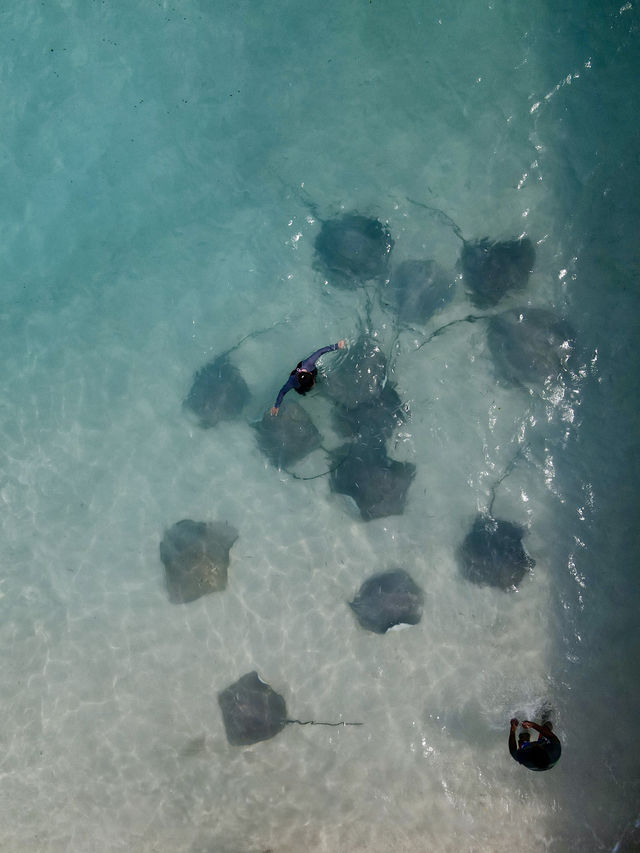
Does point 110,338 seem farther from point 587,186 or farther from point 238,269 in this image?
point 587,186

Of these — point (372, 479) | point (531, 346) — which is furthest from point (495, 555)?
point (531, 346)

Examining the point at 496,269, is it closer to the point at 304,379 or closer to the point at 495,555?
the point at 304,379

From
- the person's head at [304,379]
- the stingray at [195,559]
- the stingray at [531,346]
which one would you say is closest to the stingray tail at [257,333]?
the person's head at [304,379]

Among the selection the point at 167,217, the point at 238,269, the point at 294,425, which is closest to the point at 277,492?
the point at 294,425

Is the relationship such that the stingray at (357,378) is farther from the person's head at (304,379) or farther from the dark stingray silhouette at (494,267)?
the dark stingray silhouette at (494,267)

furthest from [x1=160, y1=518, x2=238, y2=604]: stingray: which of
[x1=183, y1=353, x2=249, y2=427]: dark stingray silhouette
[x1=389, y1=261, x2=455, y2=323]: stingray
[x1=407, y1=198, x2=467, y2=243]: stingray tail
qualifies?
[x1=407, y1=198, x2=467, y2=243]: stingray tail

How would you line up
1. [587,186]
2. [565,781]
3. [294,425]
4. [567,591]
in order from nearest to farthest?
[565,781], [567,591], [294,425], [587,186]
